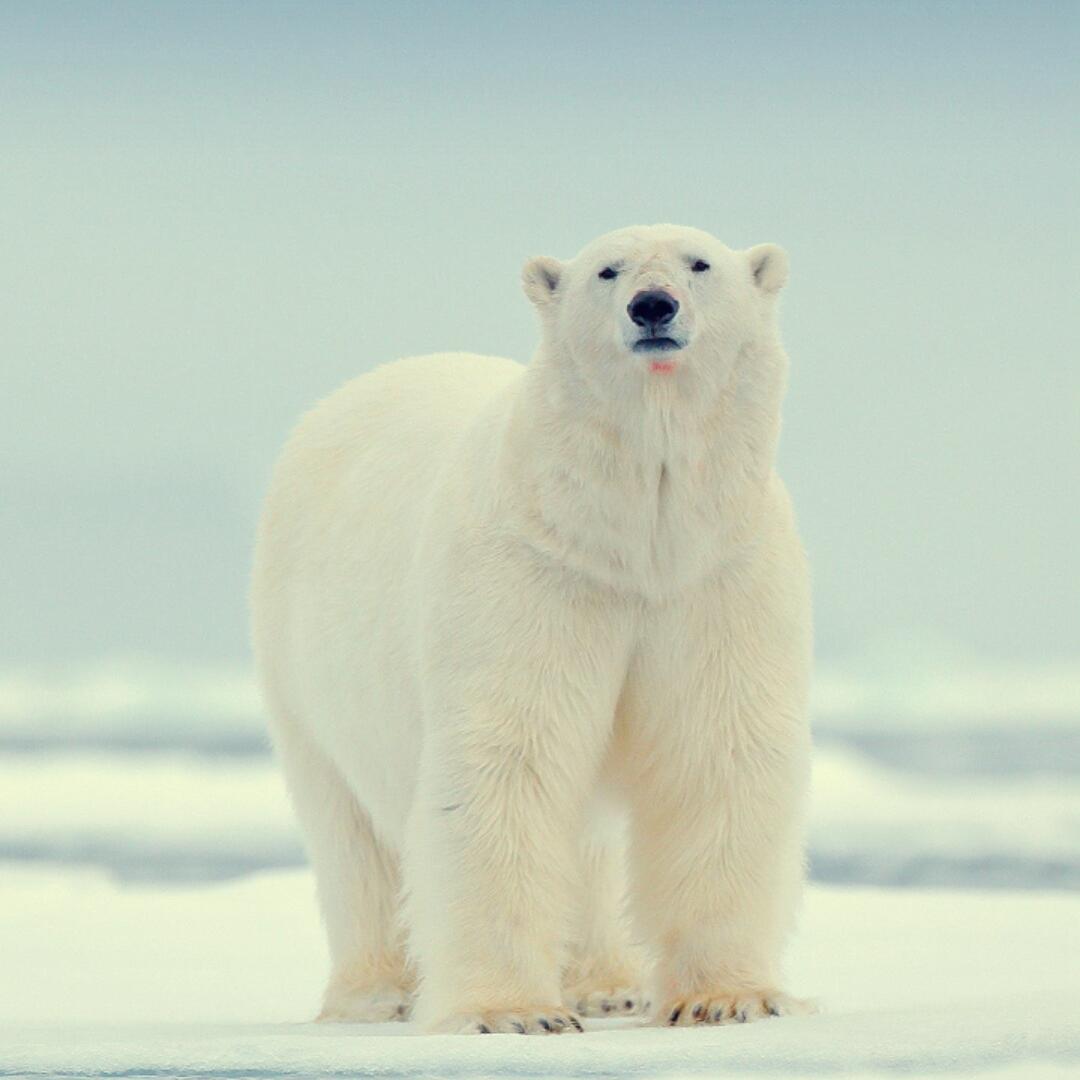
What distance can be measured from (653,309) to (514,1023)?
1.79 meters

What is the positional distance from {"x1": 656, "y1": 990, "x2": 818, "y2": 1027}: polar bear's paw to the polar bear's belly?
41.3 inches

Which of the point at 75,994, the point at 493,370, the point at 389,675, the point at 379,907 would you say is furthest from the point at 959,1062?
the point at 75,994

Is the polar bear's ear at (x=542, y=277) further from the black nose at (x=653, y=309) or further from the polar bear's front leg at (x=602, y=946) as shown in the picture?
the polar bear's front leg at (x=602, y=946)

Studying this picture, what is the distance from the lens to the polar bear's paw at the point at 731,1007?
6383 mm

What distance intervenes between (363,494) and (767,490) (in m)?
1.63

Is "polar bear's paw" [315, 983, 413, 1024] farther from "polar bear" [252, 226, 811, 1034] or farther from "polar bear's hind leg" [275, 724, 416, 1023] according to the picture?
"polar bear" [252, 226, 811, 1034]

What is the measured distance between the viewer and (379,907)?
25.5 ft

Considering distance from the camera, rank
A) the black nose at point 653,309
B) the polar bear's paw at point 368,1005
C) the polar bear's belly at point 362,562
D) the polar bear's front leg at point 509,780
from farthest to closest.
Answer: the polar bear's paw at point 368,1005, the polar bear's belly at point 362,562, the polar bear's front leg at point 509,780, the black nose at point 653,309

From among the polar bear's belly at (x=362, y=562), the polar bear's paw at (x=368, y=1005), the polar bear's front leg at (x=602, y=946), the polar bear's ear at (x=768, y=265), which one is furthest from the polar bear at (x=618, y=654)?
the polar bear's paw at (x=368, y=1005)

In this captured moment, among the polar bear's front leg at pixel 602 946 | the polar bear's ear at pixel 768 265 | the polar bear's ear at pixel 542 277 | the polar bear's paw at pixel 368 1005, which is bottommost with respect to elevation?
the polar bear's paw at pixel 368 1005

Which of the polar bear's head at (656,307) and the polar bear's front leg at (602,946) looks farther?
the polar bear's front leg at (602,946)

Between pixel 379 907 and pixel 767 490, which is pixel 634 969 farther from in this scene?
pixel 767 490

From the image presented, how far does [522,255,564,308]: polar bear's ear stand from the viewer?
21.3 feet

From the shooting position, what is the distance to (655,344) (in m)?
6.10
